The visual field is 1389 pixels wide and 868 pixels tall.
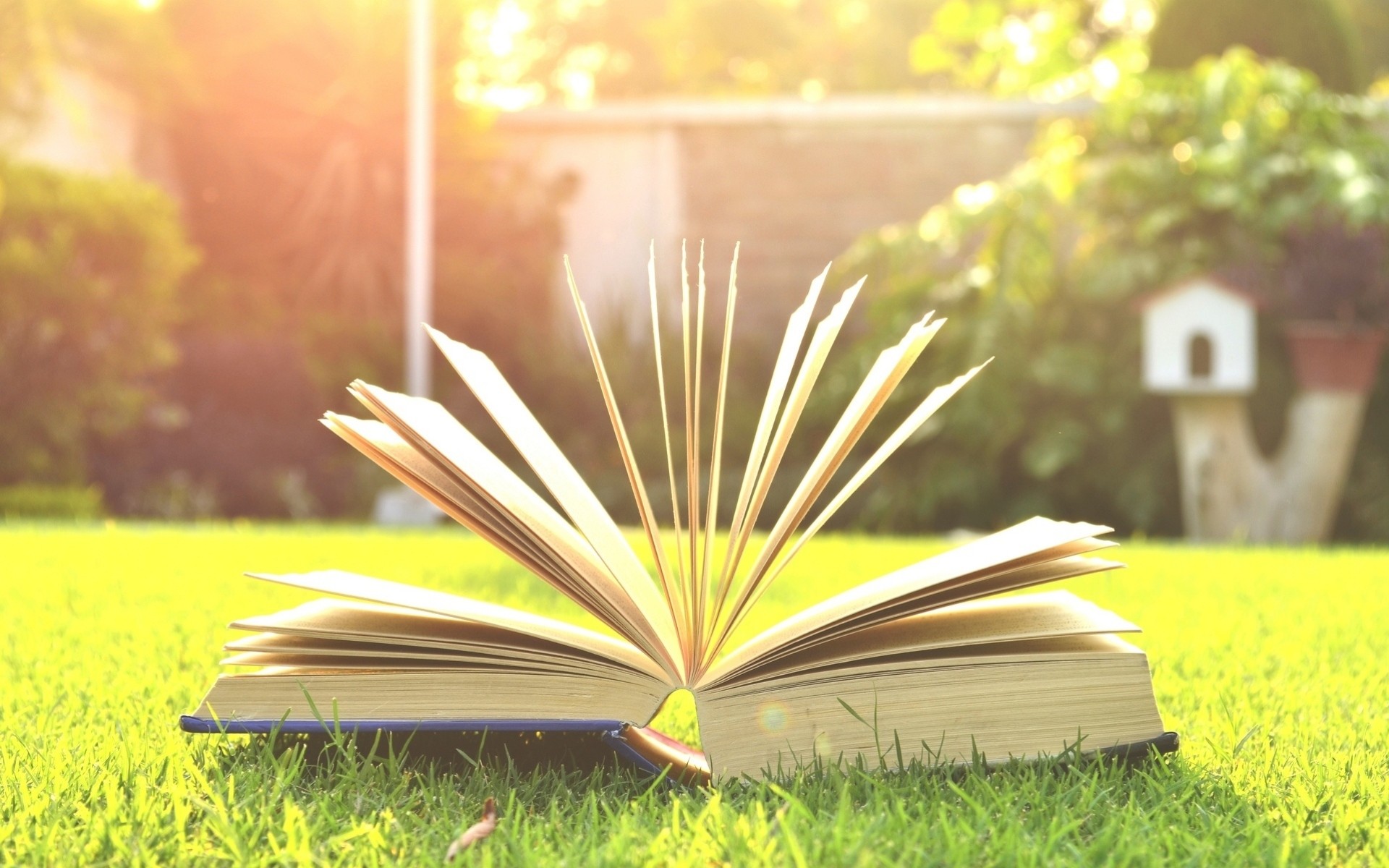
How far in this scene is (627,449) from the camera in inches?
47.1

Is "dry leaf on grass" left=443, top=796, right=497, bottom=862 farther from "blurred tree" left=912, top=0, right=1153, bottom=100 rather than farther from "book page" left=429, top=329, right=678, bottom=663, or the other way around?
"blurred tree" left=912, top=0, right=1153, bottom=100

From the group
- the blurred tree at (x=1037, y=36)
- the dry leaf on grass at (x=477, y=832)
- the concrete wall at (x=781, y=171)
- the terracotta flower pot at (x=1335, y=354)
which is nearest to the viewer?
the dry leaf on grass at (x=477, y=832)

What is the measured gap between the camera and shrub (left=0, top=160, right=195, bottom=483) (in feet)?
24.3

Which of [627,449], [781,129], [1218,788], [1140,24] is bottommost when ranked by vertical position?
[1218,788]

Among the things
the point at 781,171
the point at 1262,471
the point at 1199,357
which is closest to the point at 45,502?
the point at 781,171

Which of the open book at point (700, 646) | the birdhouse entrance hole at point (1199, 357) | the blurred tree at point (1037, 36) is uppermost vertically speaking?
the blurred tree at point (1037, 36)

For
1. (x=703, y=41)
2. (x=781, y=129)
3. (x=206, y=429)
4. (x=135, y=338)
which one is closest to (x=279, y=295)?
(x=206, y=429)

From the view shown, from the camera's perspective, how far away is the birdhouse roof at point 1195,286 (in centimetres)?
616

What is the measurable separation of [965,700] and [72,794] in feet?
2.62

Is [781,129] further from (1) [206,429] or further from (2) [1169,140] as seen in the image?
(1) [206,429]

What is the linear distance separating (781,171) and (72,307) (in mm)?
4963

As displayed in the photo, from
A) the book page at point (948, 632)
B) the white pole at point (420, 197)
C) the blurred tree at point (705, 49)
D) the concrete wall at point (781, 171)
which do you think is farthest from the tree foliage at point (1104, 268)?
the blurred tree at point (705, 49)

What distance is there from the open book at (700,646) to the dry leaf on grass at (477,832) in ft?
0.32

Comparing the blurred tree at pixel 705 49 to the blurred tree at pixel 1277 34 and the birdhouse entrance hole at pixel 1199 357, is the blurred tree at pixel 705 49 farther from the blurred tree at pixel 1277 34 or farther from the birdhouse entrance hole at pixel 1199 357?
the birdhouse entrance hole at pixel 1199 357
